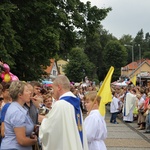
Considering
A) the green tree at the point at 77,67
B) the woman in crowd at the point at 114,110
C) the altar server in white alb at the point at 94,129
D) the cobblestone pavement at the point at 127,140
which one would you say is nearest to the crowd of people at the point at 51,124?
the altar server in white alb at the point at 94,129

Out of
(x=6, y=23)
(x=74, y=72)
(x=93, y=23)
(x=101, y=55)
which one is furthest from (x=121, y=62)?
(x=6, y=23)

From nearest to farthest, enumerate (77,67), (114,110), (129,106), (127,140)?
1. (127,140)
2. (114,110)
3. (129,106)
4. (77,67)

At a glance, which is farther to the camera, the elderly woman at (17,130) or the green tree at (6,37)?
the green tree at (6,37)

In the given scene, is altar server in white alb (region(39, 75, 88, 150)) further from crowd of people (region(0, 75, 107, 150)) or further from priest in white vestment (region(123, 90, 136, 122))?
priest in white vestment (region(123, 90, 136, 122))

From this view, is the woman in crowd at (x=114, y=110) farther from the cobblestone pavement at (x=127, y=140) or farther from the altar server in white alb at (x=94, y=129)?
the altar server in white alb at (x=94, y=129)

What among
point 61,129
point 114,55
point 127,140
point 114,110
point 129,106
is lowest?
point 127,140

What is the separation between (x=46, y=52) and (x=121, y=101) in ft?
20.0

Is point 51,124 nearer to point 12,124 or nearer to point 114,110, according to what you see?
point 12,124

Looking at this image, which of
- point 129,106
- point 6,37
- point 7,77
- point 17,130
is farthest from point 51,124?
point 129,106

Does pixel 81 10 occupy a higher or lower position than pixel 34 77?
higher

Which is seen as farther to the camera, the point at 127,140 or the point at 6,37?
the point at 6,37

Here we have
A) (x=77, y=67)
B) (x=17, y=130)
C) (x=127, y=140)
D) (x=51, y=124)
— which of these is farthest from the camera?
(x=77, y=67)

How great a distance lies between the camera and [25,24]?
18609mm

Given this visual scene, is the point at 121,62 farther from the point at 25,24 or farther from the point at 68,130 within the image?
the point at 68,130
